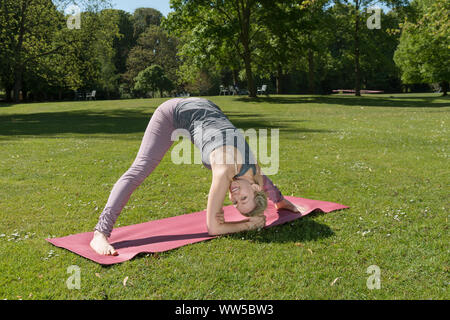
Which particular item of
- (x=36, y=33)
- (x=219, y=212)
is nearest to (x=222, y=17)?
(x=36, y=33)

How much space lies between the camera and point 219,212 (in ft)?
17.1

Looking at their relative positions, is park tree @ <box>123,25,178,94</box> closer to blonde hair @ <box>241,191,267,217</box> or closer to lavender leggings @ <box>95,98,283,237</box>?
lavender leggings @ <box>95,98,283,237</box>

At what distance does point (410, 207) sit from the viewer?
6.77 m

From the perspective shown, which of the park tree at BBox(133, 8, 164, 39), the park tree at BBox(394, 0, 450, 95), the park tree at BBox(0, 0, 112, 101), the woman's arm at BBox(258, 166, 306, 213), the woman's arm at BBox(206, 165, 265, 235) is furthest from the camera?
the park tree at BBox(133, 8, 164, 39)

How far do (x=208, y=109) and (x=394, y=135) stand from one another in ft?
38.6

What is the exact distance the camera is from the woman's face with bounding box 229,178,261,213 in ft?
16.2

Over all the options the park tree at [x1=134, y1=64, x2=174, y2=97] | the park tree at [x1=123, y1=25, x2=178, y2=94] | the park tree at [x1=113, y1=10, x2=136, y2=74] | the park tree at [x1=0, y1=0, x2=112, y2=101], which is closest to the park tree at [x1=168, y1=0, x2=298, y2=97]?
the park tree at [x1=0, y1=0, x2=112, y2=101]

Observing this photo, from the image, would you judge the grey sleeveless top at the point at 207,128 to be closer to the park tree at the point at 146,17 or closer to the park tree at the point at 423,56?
the park tree at the point at 423,56

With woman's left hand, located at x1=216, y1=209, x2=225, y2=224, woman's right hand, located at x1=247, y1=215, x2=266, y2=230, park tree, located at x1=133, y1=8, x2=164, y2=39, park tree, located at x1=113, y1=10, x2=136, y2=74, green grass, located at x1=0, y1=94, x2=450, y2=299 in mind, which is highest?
park tree, located at x1=133, y1=8, x2=164, y2=39

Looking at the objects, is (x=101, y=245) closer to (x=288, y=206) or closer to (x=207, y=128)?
(x=207, y=128)

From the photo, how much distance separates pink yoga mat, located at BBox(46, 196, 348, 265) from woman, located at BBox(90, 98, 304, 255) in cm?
19

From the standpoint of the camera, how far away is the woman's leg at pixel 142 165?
521 cm
